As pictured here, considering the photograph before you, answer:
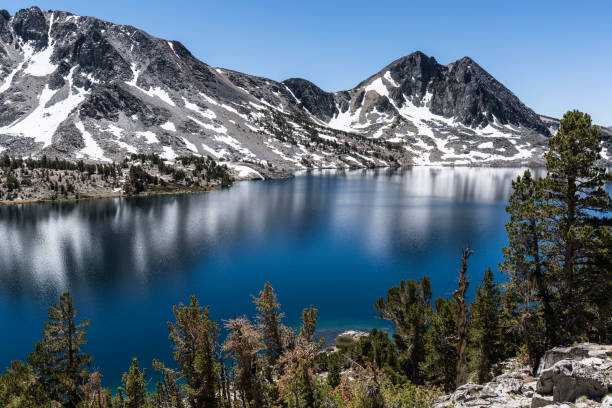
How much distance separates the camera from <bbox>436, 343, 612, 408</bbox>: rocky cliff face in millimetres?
13438

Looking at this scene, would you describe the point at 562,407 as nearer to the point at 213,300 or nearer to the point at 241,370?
the point at 241,370

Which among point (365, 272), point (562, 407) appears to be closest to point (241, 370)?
point (562, 407)

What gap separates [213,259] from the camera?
6612 cm

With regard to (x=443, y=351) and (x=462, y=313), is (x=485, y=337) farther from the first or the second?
(x=462, y=313)

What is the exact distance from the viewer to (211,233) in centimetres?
8475

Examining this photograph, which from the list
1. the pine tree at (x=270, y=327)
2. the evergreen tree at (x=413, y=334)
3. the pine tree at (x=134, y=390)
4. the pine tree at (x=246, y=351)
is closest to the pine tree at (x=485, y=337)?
the evergreen tree at (x=413, y=334)

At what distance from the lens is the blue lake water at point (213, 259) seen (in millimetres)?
43719

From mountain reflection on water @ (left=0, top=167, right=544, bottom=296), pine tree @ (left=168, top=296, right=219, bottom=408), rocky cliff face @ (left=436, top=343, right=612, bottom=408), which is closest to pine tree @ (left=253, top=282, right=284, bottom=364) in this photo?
pine tree @ (left=168, top=296, right=219, bottom=408)

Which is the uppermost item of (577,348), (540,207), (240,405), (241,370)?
(540,207)

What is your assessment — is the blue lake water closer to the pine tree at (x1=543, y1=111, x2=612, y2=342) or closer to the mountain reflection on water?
the mountain reflection on water

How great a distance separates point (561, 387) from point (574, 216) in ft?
48.2

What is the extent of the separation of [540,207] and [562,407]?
15.9m

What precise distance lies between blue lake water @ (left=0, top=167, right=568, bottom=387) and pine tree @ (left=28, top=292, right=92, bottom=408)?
5.73 metres

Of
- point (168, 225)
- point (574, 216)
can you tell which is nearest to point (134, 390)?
point (574, 216)
